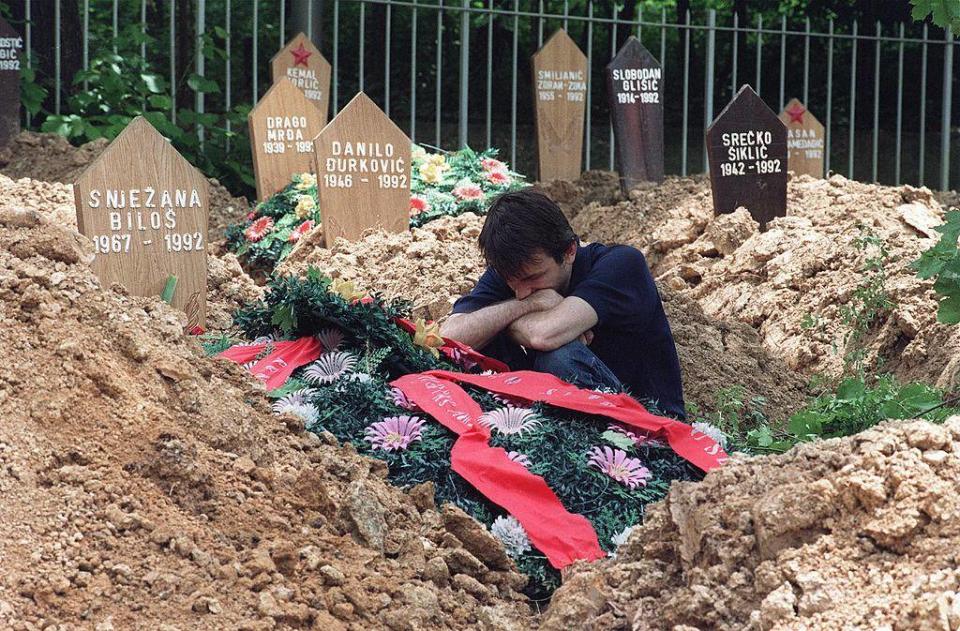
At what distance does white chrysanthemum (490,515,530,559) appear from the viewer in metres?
3.69

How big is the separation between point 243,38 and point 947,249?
1085 cm

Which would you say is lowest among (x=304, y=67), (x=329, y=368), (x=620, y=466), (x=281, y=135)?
(x=620, y=466)

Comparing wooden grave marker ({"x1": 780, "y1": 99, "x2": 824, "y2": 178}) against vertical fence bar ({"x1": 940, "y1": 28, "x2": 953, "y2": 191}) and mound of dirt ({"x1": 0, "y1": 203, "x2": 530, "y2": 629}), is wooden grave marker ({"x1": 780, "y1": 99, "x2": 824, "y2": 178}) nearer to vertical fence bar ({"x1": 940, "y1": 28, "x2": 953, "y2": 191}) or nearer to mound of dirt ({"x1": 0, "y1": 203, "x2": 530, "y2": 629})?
vertical fence bar ({"x1": 940, "y1": 28, "x2": 953, "y2": 191})

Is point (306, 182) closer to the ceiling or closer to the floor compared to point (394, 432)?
closer to the ceiling

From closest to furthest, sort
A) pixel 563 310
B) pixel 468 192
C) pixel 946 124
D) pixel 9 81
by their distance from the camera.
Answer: pixel 563 310
pixel 468 192
pixel 9 81
pixel 946 124

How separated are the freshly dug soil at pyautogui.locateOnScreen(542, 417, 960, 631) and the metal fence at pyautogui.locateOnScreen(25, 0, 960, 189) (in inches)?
425

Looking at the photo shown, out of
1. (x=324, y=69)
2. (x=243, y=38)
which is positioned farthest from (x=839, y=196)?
(x=243, y=38)

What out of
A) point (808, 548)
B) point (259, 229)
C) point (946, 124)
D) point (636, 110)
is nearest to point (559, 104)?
point (636, 110)

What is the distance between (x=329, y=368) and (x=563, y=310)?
0.88m

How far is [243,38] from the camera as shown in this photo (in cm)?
1410

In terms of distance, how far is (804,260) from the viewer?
24.1 ft

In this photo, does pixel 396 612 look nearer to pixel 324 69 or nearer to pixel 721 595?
pixel 721 595

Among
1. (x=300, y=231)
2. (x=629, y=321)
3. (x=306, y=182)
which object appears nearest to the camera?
(x=629, y=321)

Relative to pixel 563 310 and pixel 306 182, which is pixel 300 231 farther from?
pixel 563 310
